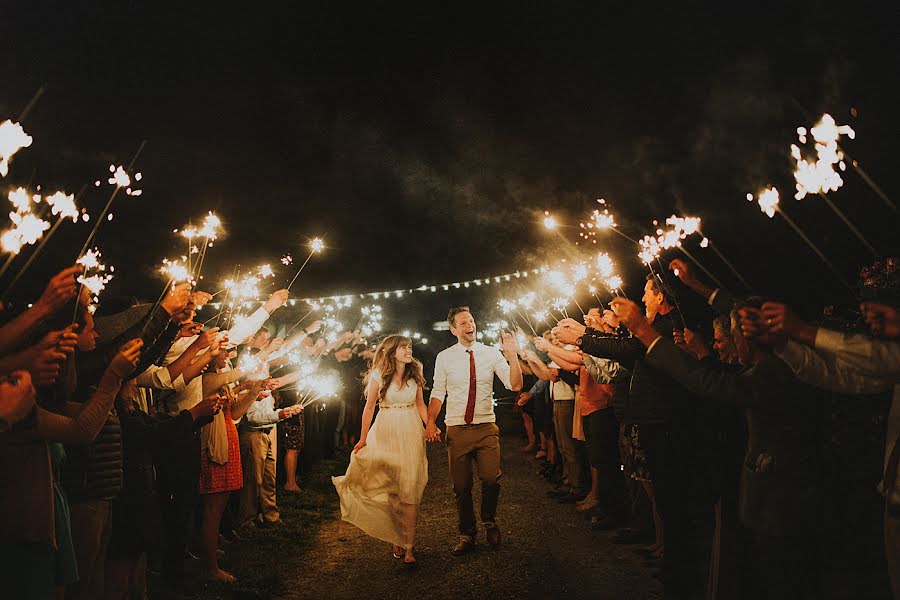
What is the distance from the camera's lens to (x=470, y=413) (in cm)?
750

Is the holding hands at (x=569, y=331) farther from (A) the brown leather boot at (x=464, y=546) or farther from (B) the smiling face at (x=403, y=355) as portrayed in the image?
(A) the brown leather boot at (x=464, y=546)

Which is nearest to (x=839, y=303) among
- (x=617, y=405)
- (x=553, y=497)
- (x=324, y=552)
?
(x=617, y=405)

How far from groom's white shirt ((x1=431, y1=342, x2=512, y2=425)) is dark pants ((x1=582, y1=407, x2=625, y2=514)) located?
1579 mm

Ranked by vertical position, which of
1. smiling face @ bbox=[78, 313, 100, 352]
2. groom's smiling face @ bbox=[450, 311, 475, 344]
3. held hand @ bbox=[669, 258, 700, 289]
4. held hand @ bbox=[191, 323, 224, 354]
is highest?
held hand @ bbox=[669, 258, 700, 289]

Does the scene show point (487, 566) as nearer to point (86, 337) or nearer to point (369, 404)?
point (369, 404)

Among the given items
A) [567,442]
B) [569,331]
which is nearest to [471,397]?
[569,331]

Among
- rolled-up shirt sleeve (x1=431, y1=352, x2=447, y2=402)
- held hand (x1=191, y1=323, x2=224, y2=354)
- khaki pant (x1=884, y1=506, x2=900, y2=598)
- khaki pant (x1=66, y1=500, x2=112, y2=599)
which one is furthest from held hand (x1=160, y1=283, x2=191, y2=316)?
khaki pant (x1=884, y1=506, x2=900, y2=598)

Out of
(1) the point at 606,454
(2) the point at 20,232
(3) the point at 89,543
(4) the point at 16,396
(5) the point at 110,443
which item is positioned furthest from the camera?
(1) the point at 606,454

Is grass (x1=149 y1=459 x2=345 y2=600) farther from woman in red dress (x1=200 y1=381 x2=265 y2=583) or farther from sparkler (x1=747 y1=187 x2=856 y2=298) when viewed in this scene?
sparkler (x1=747 y1=187 x2=856 y2=298)

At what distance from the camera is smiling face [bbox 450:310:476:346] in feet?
25.1

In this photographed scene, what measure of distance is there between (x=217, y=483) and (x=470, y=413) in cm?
291

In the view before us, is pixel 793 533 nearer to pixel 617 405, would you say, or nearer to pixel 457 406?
pixel 617 405

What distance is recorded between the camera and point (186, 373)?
18.9 feet

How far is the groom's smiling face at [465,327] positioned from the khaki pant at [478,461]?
106 centimetres
